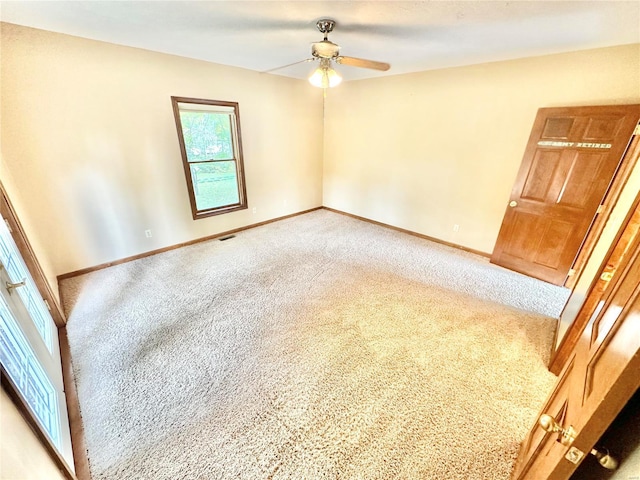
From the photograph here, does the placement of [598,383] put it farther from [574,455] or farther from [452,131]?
[452,131]

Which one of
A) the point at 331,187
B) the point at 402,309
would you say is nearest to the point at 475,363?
the point at 402,309

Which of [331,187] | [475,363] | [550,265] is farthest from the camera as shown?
[331,187]

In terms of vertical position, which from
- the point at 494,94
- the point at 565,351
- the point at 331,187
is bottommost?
the point at 565,351

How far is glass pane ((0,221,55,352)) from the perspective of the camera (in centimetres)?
153

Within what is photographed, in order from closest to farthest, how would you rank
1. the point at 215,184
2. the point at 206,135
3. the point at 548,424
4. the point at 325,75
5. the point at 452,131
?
the point at 548,424
the point at 325,75
the point at 452,131
the point at 206,135
the point at 215,184

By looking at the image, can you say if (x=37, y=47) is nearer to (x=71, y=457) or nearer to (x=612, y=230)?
(x=71, y=457)

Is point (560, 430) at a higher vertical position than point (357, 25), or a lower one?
lower

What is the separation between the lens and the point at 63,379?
1745mm

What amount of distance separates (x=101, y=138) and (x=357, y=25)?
290 centimetres

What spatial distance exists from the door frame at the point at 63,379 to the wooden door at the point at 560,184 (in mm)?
4184

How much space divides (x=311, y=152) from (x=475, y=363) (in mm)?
4287

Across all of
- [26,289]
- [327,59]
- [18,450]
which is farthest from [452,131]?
[26,289]

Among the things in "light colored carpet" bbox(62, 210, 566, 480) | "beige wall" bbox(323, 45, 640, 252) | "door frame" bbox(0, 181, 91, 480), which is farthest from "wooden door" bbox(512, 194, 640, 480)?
"beige wall" bbox(323, 45, 640, 252)

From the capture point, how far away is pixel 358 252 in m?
3.71
